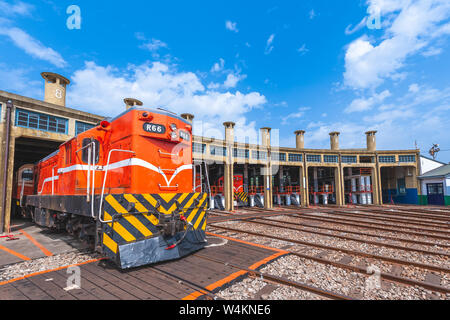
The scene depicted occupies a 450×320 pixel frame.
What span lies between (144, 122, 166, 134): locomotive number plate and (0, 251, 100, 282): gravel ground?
9.93 ft

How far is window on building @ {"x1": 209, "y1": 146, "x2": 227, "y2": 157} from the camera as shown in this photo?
17203mm

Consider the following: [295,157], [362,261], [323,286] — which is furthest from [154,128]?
[295,157]

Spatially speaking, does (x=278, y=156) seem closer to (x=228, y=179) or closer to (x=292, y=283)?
(x=228, y=179)

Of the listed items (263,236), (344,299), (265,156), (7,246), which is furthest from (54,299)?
(265,156)

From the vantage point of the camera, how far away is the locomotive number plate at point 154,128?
492 centimetres

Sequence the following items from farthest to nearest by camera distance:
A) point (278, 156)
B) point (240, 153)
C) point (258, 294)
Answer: point (278, 156)
point (240, 153)
point (258, 294)

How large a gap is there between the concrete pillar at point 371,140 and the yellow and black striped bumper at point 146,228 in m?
25.5

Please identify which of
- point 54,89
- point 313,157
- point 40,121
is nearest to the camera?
point 40,121

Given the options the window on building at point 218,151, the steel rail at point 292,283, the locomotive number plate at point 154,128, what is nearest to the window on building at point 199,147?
the window on building at point 218,151

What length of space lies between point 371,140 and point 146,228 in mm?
26860

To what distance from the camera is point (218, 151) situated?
57.6 feet

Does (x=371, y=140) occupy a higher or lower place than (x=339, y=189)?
higher

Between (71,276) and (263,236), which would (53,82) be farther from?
(263,236)
